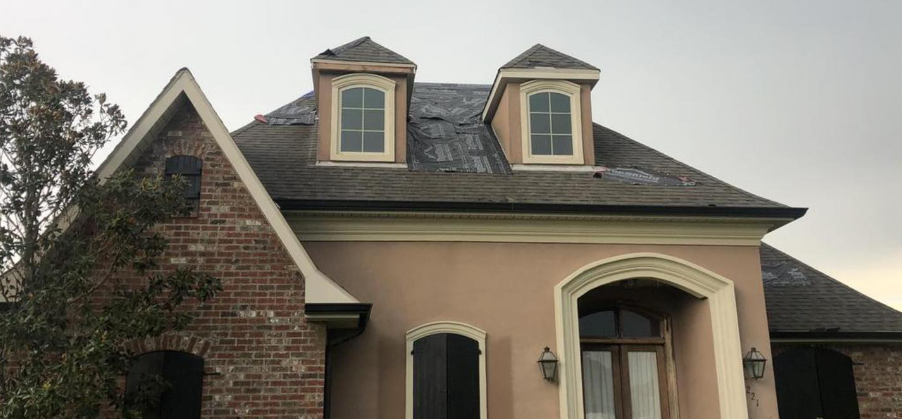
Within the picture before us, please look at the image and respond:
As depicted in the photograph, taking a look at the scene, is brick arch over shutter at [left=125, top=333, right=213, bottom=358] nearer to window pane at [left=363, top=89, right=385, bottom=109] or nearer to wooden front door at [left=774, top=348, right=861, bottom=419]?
window pane at [left=363, top=89, right=385, bottom=109]

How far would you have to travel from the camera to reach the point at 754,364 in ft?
35.5

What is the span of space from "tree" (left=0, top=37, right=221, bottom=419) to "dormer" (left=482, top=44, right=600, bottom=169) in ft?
20.1

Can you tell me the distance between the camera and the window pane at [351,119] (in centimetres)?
1235

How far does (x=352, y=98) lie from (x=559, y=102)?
11.5 feet

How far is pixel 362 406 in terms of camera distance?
10164 millimetres

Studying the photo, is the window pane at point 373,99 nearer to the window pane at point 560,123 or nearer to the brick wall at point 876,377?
the window pane at point 560,123

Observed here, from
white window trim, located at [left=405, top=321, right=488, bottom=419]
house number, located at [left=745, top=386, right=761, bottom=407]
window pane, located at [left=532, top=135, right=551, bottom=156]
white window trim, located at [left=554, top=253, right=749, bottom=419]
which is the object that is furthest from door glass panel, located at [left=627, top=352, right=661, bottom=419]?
window pane, located at [left=532, top=135, right=551, bottom=156]

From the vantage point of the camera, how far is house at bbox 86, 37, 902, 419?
8.86m

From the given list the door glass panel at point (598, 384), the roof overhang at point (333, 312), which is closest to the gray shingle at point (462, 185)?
the roof overhang at point (333, 312)

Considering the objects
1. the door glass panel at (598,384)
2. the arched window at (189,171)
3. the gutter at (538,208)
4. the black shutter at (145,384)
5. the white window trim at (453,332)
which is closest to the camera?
the black shutter at (145,384)

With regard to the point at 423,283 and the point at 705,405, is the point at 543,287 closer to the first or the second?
the point at 423,283

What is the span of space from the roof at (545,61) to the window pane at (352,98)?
8.25 ft

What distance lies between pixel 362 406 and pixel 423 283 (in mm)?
1874

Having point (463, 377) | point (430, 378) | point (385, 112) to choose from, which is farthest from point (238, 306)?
point (385, 112)
